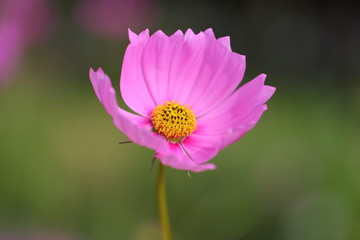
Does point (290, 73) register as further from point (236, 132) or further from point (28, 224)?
point (236, 132)

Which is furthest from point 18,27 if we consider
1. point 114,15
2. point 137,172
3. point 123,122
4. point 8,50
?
point 114,15

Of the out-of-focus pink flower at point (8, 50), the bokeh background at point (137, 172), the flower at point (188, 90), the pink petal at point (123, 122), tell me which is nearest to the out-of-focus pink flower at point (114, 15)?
the bokeh background at point (137, 172)

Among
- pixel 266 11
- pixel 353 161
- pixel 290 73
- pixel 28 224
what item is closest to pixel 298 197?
pixel 353 161

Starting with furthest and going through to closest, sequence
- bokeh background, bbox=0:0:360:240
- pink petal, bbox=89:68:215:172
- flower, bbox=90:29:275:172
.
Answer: bokeh background, bbox=0:0:360:240 < flower, bbox=90:29:275:172 < pink petal, bbox=89:68:215:172

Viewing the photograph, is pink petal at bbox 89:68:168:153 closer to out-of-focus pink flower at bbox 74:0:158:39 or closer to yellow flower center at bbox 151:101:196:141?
yellow flower center at bbox 151:101:196:141

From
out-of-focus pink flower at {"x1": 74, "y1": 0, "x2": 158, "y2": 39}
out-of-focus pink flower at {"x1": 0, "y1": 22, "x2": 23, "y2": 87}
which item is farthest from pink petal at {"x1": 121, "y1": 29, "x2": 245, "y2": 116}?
out-of-focus pink flower at {"x1": 74, "y1": 0, "x2": 158, "y2": 39}

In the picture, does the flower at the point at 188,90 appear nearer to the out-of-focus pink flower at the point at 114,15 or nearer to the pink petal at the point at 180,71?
the pink petal at the point at 180,71
